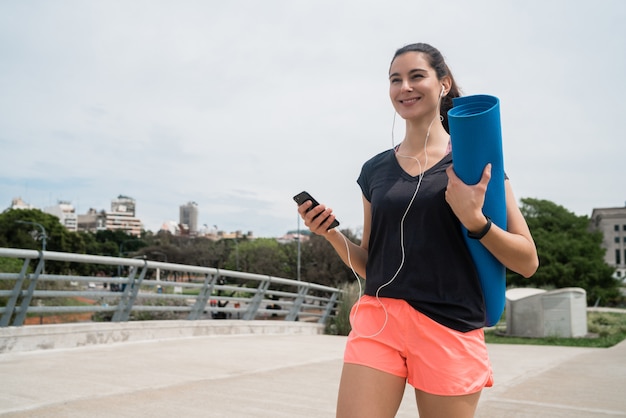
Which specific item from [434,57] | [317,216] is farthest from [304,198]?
[434,57]

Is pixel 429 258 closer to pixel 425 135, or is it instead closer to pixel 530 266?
pixel 530 266

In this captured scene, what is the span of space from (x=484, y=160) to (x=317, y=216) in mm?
740

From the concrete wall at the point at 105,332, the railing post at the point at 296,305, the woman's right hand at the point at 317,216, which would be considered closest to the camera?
the woman's right hand at the point at 317,216

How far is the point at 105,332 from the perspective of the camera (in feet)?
24.1

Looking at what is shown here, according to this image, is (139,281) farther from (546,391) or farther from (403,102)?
(403,102)

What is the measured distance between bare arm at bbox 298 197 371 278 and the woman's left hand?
56 cm

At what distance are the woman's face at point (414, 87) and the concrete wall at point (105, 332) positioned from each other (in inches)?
211

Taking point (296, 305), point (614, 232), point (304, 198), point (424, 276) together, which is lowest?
point (296, 305)

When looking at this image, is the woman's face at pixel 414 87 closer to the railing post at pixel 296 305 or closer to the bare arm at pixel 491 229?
the bare arm at pixel 491 229

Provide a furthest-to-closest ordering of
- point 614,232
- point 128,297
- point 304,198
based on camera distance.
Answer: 1. point 614,232
2. point 128,297
3. point 304,198

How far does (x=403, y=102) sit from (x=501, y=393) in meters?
3.81

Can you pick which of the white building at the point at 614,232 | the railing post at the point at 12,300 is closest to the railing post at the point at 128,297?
the railing post at the point at 12,300

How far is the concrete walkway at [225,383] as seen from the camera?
418 cm

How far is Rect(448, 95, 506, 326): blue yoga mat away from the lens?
6.23 ft
